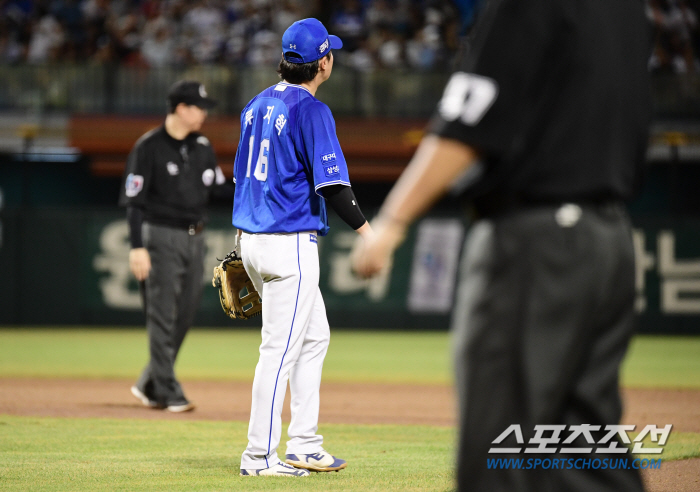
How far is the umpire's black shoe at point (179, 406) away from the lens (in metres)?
7.24

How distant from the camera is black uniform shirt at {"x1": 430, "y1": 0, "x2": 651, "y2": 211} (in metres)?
2.31

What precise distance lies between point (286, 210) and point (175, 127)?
125 inches

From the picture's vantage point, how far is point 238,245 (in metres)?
5.02

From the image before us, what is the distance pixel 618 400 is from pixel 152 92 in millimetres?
16730

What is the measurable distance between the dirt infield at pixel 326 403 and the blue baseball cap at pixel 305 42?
9.05 ft

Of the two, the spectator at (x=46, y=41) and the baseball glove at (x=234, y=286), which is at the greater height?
the spectator at (x=46, y=41)

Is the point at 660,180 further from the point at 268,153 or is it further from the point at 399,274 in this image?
the point at 268,153

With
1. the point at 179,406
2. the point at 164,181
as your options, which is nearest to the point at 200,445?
the point at 179,406

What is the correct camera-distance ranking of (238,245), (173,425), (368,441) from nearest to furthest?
(238,245)
(368,441)
(173,425)

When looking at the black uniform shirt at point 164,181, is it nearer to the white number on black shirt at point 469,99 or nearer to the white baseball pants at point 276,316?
the white baseball pants at point 276,316

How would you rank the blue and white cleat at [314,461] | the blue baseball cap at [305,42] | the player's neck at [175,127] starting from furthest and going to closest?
1. the player's neck at [175,127]
2. the blue and white cleat at [314,461]
3. the blue baseball cap at [305,42]

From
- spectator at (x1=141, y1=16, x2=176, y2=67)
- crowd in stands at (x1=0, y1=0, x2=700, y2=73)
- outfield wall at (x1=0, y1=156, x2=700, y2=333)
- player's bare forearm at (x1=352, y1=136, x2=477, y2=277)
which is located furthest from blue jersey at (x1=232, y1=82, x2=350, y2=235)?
spectator at (x1=141, y1=16, x2=176, y2=67)

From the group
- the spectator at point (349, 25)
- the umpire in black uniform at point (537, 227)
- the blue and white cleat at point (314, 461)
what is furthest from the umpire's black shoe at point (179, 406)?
the spectator at point (349, 25)

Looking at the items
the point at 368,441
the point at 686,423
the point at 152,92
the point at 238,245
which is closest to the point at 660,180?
the point at 152,92
